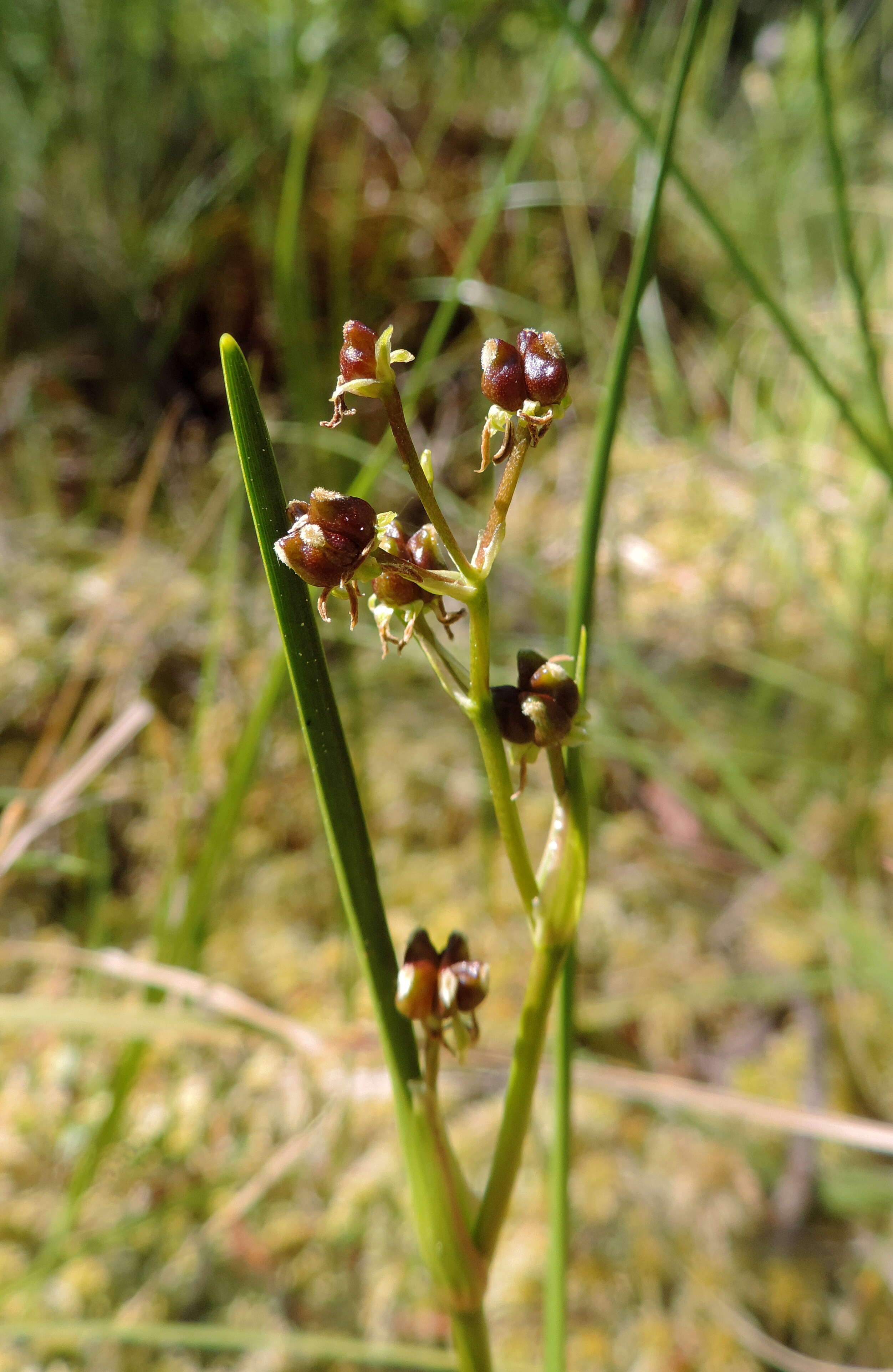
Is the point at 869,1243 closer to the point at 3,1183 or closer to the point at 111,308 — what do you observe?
the point at 3,1183

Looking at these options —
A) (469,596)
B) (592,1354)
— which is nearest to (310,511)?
(469,596)

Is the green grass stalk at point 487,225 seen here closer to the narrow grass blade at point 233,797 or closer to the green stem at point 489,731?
the narrow grass blade at point 233,797

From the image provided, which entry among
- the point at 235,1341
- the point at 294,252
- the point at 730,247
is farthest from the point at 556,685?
the point at 294,252

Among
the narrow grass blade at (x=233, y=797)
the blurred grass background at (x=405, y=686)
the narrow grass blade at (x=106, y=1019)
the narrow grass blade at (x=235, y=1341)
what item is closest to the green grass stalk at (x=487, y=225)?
the blurred grass background at (x=405, y=686)

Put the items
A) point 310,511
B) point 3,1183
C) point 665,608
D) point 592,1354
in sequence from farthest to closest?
point 665,608
point 3,1183
point 592,1354
point 310,511

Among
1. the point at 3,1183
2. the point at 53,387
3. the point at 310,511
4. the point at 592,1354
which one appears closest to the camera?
the point at 310,511

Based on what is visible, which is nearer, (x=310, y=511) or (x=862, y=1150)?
(x=310, y=511)

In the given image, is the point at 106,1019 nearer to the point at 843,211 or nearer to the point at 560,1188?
the point at 560,1188
